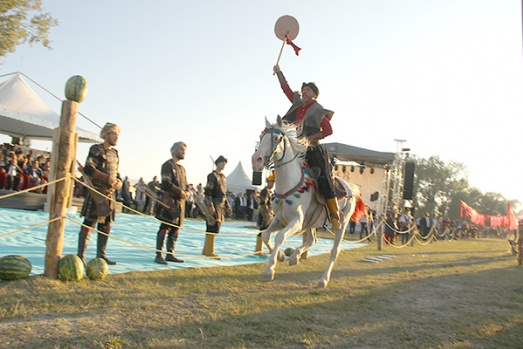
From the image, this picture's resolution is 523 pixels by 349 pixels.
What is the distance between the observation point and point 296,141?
257 inches

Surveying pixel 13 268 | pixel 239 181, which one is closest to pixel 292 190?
pixel 13 268

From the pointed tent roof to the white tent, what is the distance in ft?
49.5

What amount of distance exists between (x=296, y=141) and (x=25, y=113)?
15.4m

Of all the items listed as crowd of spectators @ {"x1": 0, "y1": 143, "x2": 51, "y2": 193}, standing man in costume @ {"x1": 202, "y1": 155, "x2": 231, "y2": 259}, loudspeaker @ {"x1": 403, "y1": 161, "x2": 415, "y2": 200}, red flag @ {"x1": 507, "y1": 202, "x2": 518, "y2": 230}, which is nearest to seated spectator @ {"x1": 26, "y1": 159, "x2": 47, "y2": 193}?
crowd of spectators @ {"x1": 0, "y1": 143, "x2": 51, "y2": 193}

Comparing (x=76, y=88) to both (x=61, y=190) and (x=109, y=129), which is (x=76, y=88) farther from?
(x=61, y=190)

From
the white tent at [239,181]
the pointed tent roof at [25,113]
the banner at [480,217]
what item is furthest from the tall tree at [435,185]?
the pointed tent roof at [25,113]

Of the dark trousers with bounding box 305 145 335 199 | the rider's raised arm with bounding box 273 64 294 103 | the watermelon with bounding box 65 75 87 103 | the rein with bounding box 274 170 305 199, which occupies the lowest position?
the rein with bounding box 274 170 305 199

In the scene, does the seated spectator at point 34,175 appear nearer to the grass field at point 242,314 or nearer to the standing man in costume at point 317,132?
the grass field at point 242,314

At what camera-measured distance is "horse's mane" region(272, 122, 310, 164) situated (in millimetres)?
6449

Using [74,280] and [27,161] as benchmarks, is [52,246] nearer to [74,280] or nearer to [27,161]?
[74,280]

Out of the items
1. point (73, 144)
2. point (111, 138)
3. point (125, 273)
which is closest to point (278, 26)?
point (111, 138)

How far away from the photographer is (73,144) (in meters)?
5.50

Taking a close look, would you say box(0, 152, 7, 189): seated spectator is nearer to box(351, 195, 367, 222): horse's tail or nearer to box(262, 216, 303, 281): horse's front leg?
box(351, 195, 367, 222): horse's tail

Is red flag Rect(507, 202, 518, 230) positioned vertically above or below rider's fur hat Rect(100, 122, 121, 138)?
below
